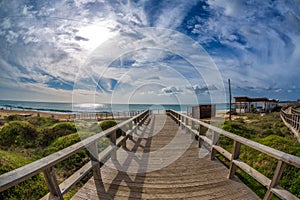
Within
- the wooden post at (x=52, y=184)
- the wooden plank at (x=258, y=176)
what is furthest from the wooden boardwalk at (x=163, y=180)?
the wooden post at (x=52, y=184)

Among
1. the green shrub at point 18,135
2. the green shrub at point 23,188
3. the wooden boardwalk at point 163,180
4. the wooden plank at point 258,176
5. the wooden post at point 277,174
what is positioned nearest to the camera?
the wooden post at point 277,174

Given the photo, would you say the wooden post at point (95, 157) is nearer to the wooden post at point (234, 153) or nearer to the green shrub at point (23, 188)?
the green shrub at point (23, 188)

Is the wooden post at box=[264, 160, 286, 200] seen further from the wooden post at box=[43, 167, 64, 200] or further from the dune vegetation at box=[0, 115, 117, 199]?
the dune vegetation at box=[0, 115, 117, 199]

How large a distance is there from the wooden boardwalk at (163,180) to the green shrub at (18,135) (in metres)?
5.51

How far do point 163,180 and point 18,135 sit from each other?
786cm

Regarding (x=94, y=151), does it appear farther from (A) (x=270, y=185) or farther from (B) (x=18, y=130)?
(B) (x=18, y=130)

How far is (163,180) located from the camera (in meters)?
3.14

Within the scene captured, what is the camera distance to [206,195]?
8.68ft

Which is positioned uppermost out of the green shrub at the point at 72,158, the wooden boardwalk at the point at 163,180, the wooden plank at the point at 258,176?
the wooden plank at the point at 258,176

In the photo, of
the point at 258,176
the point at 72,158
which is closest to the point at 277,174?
the point at 258,176

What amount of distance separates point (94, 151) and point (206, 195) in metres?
1.98

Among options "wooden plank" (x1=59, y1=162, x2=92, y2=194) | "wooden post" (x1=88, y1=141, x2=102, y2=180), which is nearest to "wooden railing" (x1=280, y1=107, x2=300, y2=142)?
"wooden post" (x1=88, y1=141, x2=102, y2=180)

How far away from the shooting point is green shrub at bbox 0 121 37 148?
7.38 metres

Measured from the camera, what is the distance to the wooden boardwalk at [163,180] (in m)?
2.67
